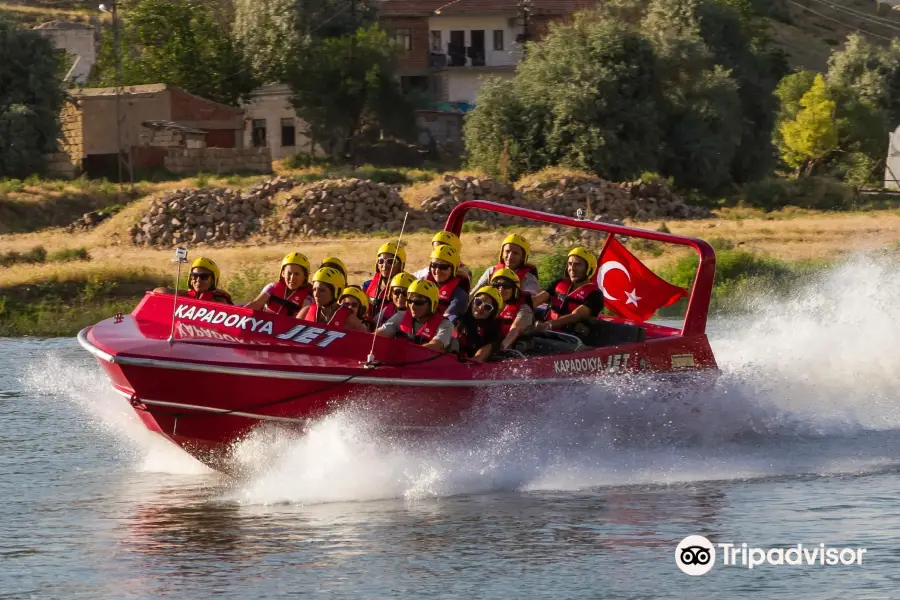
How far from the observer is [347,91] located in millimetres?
52469

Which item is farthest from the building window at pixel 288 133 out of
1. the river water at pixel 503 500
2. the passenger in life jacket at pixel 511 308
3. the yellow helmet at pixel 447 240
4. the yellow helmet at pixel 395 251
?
A: the passenger in life jacket at pixel 511 308

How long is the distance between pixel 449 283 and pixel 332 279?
3.62 feet

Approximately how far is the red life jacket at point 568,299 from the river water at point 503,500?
3.83ft

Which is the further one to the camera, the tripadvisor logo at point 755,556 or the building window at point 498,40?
the building window at point 498,40

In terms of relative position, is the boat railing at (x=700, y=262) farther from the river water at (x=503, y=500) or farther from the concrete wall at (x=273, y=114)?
the concrete wall at (x=273, y=114)

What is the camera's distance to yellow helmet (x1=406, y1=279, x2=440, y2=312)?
37.8 ft

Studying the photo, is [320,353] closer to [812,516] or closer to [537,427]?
[537,427]

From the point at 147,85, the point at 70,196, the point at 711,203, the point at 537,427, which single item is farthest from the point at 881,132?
the point at 537,427

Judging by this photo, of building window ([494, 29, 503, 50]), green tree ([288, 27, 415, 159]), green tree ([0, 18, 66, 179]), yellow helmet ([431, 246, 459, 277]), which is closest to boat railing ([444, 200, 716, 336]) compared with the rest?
yellow helmet ([431, 246, 459, 277])

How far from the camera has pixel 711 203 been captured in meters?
41.5

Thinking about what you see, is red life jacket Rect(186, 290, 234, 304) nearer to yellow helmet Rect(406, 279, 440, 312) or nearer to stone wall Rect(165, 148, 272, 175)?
yellow helmet Rect(406, 279, 440, 312)

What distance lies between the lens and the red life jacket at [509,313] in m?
12.5

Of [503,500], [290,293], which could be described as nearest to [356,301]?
[290,293]

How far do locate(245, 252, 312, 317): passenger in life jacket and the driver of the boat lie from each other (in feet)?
6.45
